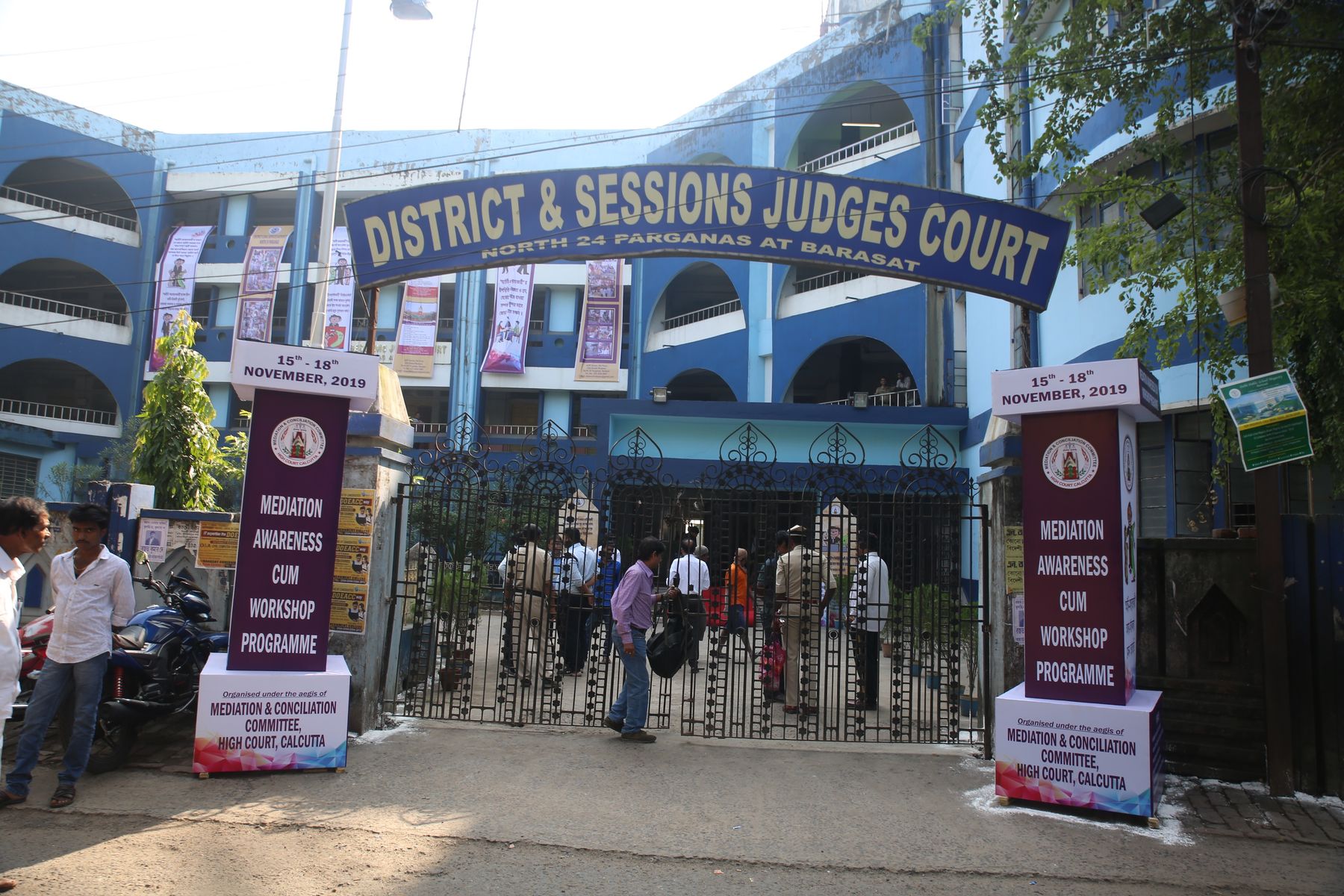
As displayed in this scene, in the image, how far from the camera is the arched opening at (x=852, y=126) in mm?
22344

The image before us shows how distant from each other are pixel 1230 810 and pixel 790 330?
18.5 metres

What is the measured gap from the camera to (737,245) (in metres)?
7.67

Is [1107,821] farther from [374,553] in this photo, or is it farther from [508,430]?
[508,430]

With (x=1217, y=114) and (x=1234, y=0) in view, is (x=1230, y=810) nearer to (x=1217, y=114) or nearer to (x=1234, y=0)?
(x=1234, y=0)

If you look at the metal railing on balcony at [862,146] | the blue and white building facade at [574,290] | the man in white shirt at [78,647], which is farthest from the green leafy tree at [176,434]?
the metal railing on balcony at [862,146]

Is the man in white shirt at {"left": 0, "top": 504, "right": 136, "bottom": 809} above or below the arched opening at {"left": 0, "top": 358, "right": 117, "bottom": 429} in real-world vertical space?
below

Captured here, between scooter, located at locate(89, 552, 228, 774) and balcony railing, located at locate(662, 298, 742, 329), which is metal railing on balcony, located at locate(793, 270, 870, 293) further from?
scooter, located at locate(89, 552, 228, 774)

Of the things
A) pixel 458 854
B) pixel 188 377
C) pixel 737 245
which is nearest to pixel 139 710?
pixel 458 854

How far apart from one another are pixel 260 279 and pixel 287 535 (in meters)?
26.2

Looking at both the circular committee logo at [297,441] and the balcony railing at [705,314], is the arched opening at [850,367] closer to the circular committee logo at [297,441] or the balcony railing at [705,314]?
the balcony railing at [705,314]

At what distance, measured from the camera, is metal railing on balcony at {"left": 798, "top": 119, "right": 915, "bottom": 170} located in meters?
21.9

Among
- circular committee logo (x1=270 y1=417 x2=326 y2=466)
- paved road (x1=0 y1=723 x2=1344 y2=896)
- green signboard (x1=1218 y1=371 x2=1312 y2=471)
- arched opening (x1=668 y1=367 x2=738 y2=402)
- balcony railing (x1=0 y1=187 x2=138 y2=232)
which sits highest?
balcony railing (x1=0 y1=187 x2=138 y2=232)

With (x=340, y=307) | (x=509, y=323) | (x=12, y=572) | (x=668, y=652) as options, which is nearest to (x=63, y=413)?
(x=340, y=307)

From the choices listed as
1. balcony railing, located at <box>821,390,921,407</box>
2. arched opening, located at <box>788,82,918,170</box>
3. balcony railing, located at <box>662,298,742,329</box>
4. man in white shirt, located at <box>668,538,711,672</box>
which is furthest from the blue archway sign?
balcony railing, located at <box>662,298,742,329</box>
